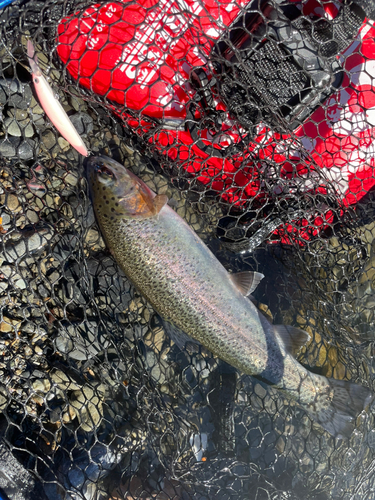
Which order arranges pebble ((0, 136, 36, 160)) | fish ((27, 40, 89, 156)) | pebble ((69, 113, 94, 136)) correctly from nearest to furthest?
fish ((27, 40, 89, 156)) < pebble ((0, 136, 36, 160)) < pebble ((69, 113, 94, 136))

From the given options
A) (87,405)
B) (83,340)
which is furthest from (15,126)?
(87,405)

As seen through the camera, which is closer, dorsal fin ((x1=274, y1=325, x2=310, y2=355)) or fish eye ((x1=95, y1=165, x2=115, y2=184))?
fish eye ((x1=95, y1=165, x2=115, y2=184))

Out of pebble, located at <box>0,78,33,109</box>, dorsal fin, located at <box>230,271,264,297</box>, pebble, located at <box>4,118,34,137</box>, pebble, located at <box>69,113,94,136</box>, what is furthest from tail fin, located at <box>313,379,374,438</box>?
pebble, located at <box>0,78,33,109</box>

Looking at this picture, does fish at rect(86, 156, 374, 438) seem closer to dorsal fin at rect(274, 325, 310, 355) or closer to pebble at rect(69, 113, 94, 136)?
dorsal fin at rect(274, 325, 310, 355)

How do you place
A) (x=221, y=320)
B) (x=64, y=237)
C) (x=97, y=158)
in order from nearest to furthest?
(x=97, y=158) < (x=221, y=320) < (x=64, y=237)

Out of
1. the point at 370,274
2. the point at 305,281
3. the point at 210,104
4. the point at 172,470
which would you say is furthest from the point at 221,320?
the point at 370,274

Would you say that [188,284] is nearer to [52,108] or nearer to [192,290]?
[192,290]

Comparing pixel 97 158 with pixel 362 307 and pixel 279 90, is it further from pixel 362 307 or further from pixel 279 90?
pixel 362 307
